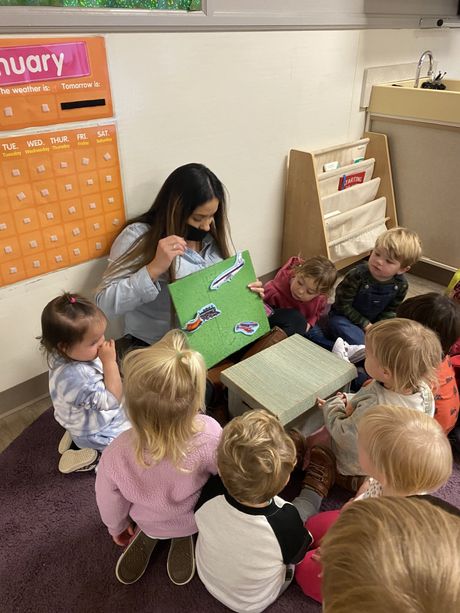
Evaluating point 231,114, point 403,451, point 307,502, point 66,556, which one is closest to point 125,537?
point 66,556

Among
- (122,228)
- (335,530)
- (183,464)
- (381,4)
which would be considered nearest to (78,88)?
(122,228)

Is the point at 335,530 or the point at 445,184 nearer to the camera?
the point at 335,530

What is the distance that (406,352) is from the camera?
113cm

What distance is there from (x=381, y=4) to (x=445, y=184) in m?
0.94

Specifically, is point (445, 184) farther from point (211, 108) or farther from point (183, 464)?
point (183, 464)

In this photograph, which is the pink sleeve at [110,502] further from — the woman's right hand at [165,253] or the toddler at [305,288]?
the toddler at [305,288]

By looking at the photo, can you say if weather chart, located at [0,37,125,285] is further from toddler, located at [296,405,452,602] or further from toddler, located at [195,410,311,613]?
toddler, located at [296,405,452,602]

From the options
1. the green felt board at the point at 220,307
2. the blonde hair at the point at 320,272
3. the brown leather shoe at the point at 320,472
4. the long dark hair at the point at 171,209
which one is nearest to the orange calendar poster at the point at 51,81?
the long dark hair at the point at 171,209

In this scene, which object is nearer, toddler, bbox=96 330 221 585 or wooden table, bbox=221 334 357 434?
toddler, bbox=96 330 221 585

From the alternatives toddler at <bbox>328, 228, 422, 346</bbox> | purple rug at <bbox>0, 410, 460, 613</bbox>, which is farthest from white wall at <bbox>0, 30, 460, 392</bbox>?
toddler at <bbox>328, 228, 422, 346</bbox>

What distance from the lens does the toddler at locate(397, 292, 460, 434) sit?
1377mm

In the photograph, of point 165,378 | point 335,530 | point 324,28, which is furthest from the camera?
point 324,28

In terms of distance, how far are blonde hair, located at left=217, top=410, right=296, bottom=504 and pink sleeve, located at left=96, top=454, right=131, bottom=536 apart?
0.29m

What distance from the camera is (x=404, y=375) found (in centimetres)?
115
